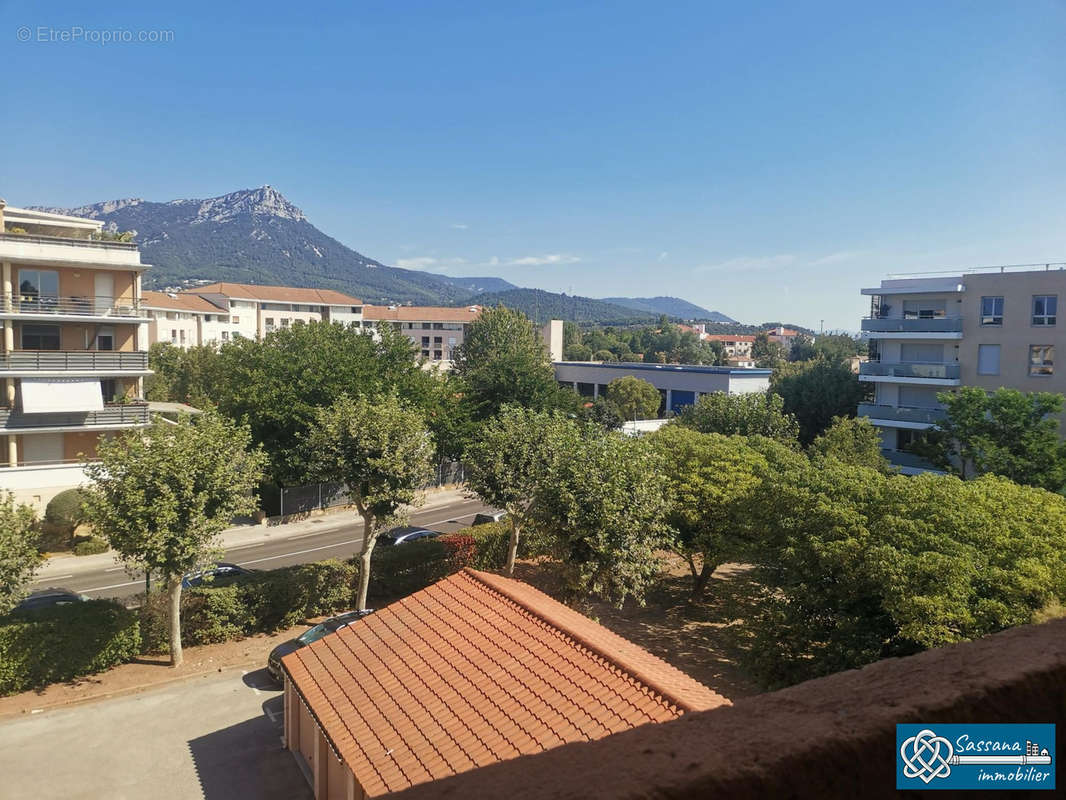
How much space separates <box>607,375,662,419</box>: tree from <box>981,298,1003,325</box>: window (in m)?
27.0

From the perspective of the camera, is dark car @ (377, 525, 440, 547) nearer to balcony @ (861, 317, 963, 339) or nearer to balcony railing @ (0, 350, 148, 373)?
balcony railing @ (0, 350, 148, 373)

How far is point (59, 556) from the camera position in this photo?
104 ft

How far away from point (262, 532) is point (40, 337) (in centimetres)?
1414

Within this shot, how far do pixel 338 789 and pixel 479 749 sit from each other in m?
3.91

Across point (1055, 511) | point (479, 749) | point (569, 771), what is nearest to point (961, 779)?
point (569, 771)

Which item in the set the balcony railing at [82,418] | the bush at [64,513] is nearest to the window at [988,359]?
the balcony railing at [82,418]

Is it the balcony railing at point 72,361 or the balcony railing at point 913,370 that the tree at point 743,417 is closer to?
the balcony railing at point 913,370

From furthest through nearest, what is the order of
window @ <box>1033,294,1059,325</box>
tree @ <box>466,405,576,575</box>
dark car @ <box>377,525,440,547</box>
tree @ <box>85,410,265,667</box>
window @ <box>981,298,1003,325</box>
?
1. window @ <box>981,298,1003,325</box>
2. window @ <box>1033,294,1059,325</box>
3. dark car @ <box>377,525,440,547</box>
4. tree @ <box>466,405,576,575</box>
5. tree @ <box>85,410,265,667</box>

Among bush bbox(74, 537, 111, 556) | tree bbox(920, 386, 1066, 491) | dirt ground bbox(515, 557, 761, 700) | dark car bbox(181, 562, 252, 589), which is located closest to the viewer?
dirt ground bbox(515, 557, 761, 700)

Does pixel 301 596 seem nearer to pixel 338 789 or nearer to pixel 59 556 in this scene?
pixel 338 789

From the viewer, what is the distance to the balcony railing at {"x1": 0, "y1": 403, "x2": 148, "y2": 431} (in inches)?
1291

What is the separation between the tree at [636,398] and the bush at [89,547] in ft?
131

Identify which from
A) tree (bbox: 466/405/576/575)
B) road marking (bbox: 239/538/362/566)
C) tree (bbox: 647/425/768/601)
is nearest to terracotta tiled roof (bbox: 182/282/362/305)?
road marking (bbox: 239/538/362/566)

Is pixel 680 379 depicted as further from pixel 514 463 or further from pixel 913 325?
pixel 514 463
